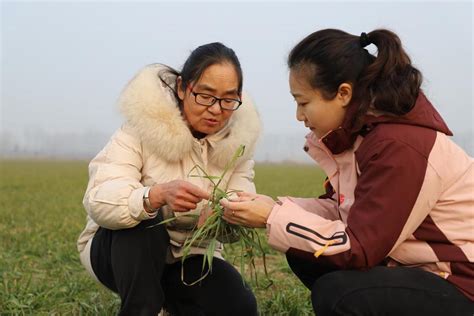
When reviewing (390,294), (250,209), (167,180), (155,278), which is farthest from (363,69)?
(155,278)

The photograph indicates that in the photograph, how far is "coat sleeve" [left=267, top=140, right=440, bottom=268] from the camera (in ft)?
7.34

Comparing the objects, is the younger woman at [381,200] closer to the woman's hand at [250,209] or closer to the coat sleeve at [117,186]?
the woman's hand at [250,209]

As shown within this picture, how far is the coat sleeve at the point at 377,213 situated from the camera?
224 centimetres

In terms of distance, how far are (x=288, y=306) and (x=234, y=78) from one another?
4.47 ft

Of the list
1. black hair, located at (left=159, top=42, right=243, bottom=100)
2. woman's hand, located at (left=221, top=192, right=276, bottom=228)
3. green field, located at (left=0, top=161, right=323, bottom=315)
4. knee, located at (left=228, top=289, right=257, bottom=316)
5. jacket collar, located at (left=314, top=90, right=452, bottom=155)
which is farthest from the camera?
green field, located at (left=0, top=161, right=323, bottom=315)

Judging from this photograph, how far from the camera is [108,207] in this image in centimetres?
280

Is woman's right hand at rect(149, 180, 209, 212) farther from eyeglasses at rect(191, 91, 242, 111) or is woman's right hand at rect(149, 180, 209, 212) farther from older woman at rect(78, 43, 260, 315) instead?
eyeglasses at rect(191, 91, 242, 111)

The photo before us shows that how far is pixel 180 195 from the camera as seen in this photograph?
2.69 m

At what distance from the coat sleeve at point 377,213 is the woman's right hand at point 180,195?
0.54 m

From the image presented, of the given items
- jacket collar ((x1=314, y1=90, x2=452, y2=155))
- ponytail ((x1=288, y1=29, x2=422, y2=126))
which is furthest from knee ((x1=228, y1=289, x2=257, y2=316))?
ponytail ((x1=288, y1=29, x2=422, y2=126))

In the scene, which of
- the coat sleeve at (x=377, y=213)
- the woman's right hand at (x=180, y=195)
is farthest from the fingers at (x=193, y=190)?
the coat sleeve at (x=377, y=213)

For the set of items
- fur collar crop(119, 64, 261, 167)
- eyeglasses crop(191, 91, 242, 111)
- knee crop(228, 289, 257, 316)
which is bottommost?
knee crop(228, 289, 257, 316)

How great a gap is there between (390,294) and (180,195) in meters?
0.96

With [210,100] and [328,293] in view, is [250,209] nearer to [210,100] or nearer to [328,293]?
[328,293]
